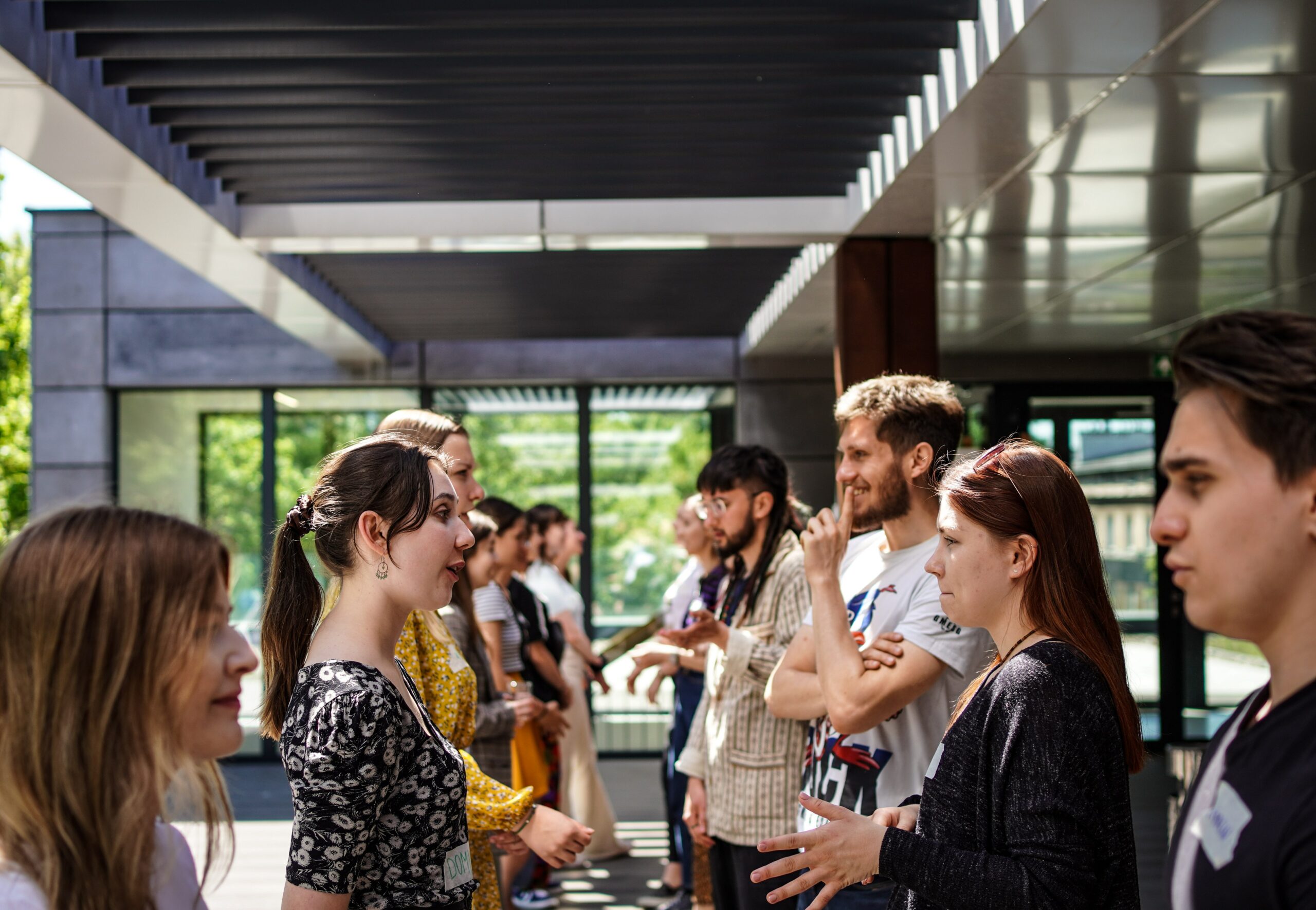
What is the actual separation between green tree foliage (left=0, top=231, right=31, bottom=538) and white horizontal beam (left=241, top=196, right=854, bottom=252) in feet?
24.6

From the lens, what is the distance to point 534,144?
14.7 ft

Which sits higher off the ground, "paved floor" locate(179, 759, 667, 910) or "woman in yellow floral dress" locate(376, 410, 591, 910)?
"woman in yellow floral dress" locate(376, 410, 591, 910)

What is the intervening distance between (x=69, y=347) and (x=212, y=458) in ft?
4.50

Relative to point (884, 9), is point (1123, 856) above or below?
below

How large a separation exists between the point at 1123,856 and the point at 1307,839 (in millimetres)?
615

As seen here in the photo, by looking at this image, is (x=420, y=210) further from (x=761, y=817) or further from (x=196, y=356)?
(x=196, y=356)

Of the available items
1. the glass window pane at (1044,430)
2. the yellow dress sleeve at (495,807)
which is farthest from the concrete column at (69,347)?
the yellow dress sleeve at (495,807)

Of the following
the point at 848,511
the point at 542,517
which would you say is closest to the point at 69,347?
the point at 542,517

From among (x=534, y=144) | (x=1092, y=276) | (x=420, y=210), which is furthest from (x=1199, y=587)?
(x=1092, y=276)

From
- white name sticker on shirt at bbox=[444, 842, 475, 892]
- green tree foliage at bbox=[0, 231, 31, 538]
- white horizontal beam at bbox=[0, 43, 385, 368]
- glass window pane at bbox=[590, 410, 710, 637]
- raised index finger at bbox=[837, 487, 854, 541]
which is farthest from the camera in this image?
green tree foliage at bbox=[0, 231, 31, 538]

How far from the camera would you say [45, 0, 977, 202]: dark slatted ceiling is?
3.41 metres

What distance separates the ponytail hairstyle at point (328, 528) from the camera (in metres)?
2.05

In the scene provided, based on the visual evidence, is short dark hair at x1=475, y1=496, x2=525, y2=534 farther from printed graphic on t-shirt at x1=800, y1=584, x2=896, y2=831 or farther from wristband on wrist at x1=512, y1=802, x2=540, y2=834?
wristband on wrist at x1=512, y1=802, x2=540, y2=834

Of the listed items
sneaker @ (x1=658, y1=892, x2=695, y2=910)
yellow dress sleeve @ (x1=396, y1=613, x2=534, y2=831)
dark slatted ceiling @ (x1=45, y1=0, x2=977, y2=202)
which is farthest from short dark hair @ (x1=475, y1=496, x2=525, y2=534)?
yellow dress sleeve @ (x1=396, y1=613, x2=534, y2=831)
